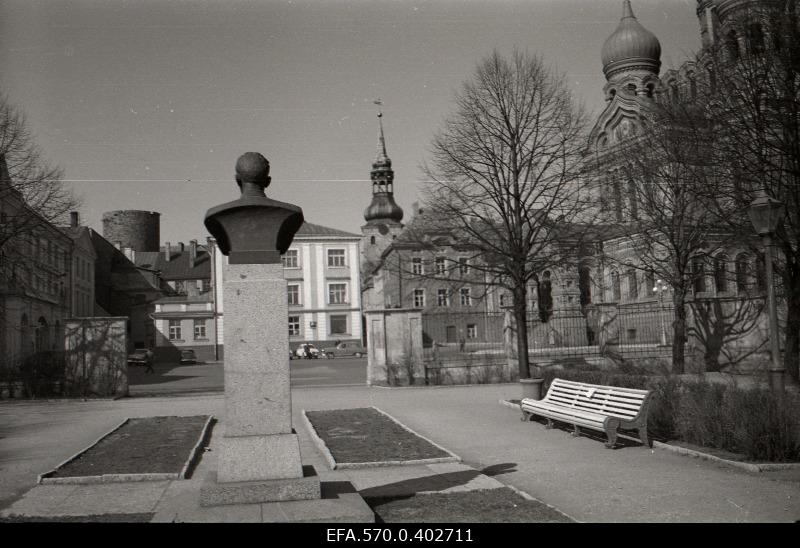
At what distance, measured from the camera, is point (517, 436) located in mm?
12320

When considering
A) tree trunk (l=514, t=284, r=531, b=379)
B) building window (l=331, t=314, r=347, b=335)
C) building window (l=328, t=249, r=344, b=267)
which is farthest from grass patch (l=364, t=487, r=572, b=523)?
building window (l=328, t=249, r=344, b=267)

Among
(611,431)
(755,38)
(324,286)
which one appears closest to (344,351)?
Result: (324,286)

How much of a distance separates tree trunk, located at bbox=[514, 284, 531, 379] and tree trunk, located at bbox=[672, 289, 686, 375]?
582cm

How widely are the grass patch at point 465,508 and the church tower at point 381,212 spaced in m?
73.8

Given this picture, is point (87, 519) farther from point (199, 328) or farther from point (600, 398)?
point (199, 328)

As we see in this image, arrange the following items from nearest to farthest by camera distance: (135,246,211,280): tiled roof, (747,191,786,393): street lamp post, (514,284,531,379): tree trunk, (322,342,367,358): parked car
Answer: (747,191,786,393): street lamp post, (514,284,531,379): tree trunk, (322,342,367,358): parked car, (135,246,211,280): tiled roof

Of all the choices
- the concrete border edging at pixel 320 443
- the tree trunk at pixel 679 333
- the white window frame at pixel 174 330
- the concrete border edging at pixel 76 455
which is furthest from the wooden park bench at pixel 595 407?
the white window frame at pixel 174 330

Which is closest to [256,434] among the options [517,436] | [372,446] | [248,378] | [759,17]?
[248,378]

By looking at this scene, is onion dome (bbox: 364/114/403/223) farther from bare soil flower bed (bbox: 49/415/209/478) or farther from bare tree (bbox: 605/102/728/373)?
bare soil flower bed (bbox: 49/415/209/478)

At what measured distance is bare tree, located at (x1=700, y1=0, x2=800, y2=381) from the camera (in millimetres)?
15523

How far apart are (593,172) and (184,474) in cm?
1635

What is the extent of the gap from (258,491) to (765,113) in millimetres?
14228

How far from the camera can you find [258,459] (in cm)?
681

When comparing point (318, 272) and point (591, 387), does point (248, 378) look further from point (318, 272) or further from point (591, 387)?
point (318, 272)
